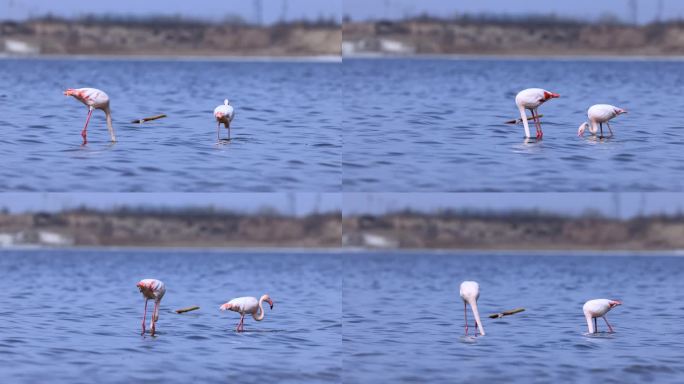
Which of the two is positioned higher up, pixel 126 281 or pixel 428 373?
pixel 428 373

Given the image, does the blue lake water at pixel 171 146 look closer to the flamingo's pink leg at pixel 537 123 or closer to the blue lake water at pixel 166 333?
the blue lake water at pixel 166 333

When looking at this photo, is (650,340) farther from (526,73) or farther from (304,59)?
(304,59)

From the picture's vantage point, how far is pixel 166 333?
1389cm

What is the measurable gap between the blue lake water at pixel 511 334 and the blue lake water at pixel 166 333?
502 millimetres

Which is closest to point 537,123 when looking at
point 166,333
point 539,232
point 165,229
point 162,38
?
point 166,333

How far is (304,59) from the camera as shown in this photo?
43.6 meters

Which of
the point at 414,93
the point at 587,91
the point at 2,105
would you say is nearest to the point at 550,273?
the point at 587,91

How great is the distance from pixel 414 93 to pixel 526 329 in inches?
398

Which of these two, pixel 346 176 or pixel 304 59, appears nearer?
pixel 346 176

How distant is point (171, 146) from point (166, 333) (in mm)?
2100

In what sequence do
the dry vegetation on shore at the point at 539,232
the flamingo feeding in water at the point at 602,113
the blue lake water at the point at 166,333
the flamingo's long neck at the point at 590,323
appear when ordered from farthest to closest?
1. the dry vegetation on shore at the point at 539,232
2. the flamingo's long neck at the point at 590,323
3. the flamingo feeding in water at the point at 602,113
4. the blue lake water at the point at 166,333

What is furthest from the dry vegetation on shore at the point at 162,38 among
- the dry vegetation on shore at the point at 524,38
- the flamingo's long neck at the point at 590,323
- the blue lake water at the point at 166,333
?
the flamingo's long neck at the point at 590,323

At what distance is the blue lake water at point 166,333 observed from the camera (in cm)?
1108

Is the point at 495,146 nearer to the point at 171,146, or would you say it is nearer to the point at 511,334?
the point at 511,334
